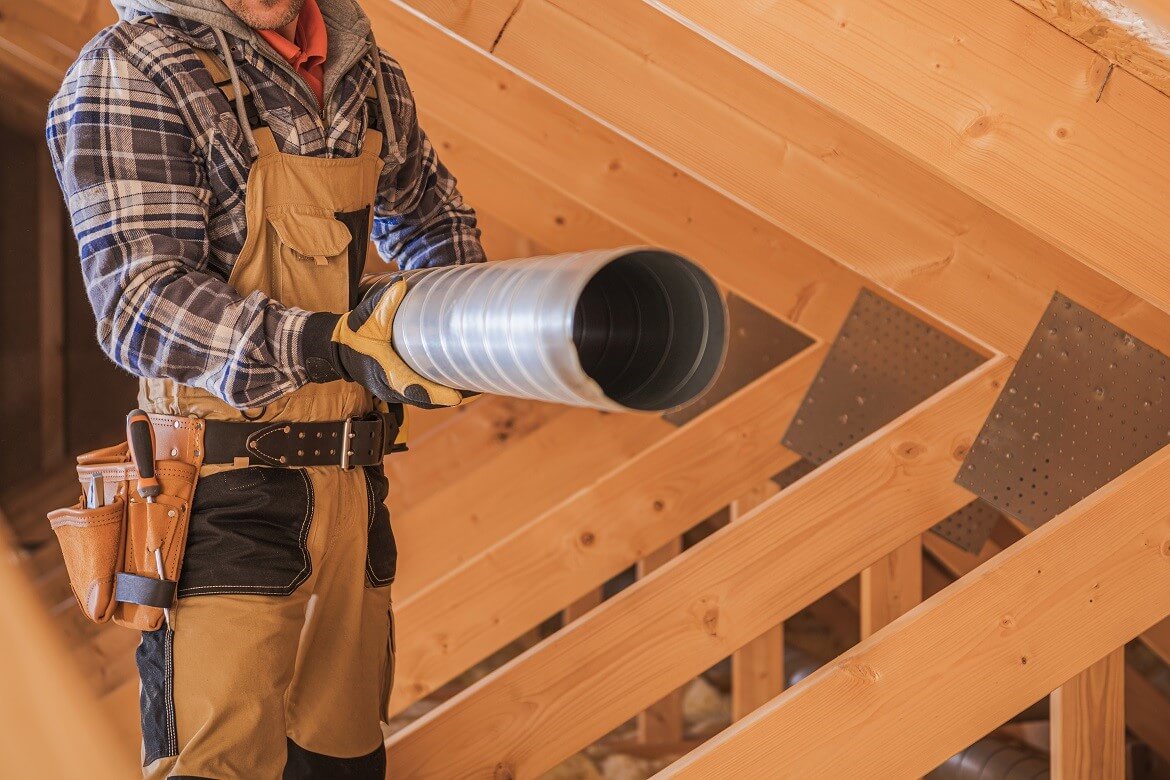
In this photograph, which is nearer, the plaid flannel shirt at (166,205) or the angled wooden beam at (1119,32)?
the angled wooden beam at (1119,32)

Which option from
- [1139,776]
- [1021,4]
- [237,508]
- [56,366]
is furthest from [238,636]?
[56,366]

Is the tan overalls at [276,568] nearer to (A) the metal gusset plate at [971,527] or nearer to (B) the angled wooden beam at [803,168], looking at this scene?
(B) the angled wooden beam at [803,168]

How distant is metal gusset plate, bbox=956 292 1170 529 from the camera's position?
66.3 inches

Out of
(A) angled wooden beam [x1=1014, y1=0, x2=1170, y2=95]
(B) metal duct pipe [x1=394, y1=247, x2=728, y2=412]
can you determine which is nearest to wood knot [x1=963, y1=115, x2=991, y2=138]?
(A) angled wooden beam [x1=1014, y1=0, x2=1170, y2=95]

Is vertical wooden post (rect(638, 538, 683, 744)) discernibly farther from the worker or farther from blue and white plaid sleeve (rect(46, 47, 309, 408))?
blue and white plaid sleeve (rect(46, 47, 309, 408))

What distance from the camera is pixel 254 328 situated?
1148 mm

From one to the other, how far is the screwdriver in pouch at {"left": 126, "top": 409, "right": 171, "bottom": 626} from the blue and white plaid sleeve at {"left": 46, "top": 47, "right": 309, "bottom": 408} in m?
0.10

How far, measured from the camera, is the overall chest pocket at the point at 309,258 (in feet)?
4.17

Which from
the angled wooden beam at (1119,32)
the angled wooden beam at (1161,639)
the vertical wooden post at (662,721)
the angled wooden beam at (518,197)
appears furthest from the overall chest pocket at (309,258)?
the angled wooden beam at (1161,639)

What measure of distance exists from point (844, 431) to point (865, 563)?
569mm

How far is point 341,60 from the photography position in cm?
134

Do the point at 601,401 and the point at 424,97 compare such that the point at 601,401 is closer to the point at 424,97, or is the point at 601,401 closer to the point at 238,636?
the point at 238,636

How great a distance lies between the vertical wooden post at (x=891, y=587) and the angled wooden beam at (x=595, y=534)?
371mm

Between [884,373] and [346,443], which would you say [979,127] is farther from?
[884,373]
